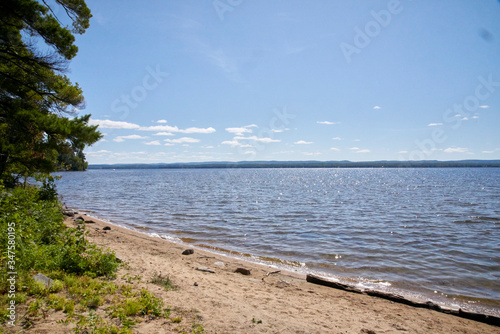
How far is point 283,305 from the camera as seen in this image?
773cm

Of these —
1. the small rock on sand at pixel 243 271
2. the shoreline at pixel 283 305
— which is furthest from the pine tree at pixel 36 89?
the small rock on sand at pixel 243 271

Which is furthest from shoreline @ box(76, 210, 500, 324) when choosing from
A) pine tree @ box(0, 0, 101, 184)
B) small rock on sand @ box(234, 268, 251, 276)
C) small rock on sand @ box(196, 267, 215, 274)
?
pine tree @ box(0, 0, 101, 184)

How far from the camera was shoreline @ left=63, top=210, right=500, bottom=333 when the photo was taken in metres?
6.51

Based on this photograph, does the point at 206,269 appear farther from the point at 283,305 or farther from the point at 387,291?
the point at 387,291

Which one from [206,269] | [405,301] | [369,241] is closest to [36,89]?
[206,269]

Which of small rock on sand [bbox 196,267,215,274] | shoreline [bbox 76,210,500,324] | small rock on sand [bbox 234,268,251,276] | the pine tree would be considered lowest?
shoreline [bbox 76,210,500,324]

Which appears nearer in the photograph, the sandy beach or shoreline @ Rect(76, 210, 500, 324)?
the sandy beach

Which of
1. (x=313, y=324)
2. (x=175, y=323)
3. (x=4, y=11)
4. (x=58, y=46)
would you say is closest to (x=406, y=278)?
(x=313, y=324)

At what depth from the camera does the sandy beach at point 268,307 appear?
243 inches

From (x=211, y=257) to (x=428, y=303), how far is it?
28.9ft

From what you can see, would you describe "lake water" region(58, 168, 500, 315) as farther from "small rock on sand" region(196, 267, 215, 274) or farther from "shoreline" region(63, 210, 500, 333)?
"small rock on sand" region(196, 267, 215, 274)

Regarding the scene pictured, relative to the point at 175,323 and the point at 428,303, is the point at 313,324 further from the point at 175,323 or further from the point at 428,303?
the point at 428,303

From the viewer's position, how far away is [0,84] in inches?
397

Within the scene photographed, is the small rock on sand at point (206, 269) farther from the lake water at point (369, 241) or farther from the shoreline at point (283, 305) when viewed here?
the lake water at point (369, 241)
